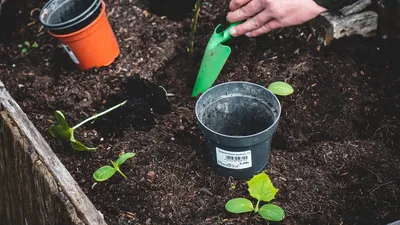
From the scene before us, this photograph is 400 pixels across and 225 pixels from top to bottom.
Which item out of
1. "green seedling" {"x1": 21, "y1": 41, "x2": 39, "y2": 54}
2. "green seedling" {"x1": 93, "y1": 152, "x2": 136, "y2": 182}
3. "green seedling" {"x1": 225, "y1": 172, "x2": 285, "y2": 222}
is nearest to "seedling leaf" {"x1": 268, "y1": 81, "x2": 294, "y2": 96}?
"green seedling" {"x1": 225, "y1": 172, "x2": 285, "y2": 222}

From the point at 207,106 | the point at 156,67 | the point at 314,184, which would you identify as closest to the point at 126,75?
the point at 156,67

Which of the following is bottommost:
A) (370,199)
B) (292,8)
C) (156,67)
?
(370,199)

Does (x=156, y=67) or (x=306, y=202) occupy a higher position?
(x=156, y=67)

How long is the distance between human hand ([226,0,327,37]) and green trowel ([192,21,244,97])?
0.39ft

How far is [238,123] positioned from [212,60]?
1.18 ft

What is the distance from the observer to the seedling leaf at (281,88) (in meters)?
2.53

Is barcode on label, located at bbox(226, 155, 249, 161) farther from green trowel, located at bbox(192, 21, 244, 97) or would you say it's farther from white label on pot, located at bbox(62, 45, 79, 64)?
white label on pot, located at bbox(62, 45, 79, 64)

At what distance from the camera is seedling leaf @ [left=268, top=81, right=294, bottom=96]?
253cm

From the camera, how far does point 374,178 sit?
2297 millimetres

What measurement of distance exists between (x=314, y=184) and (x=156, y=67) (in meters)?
0.99

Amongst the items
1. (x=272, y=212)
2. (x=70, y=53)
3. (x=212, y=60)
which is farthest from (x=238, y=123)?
(x=70, y=53)

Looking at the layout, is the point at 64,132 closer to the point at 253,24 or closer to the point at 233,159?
the point at 233,159

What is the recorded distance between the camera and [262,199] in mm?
2111

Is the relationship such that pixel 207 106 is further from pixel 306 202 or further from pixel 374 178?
pixel 374 178
